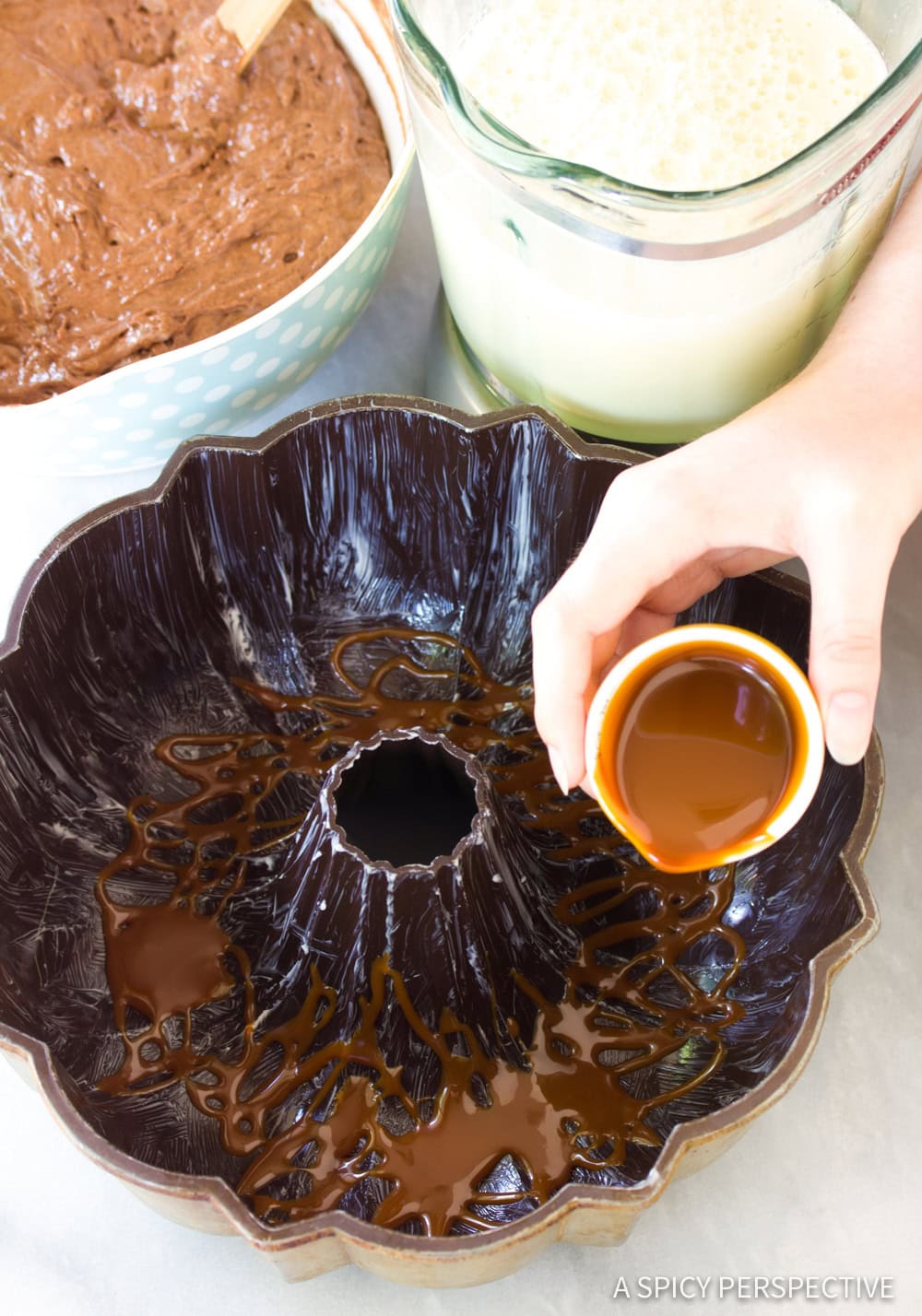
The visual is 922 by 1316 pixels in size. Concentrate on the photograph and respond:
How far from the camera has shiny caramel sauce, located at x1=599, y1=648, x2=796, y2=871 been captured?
51cm

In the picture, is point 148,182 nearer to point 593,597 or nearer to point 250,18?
point 250,18

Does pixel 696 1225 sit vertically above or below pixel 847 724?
below

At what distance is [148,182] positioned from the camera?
2.31 feet

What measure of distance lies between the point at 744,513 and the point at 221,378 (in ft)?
0.94

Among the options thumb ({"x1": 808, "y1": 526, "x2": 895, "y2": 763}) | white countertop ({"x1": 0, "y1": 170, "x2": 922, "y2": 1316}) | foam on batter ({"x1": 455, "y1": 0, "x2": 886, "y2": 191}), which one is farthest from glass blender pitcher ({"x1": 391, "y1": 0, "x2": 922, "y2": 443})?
white countertop ({"x1": 0, "y1": 170, "x2": 922, "y2": 1316})

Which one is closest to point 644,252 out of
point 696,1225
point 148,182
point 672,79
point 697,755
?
point 672,79

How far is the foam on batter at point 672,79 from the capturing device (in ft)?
1.82

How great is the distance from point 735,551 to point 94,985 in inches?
14.8

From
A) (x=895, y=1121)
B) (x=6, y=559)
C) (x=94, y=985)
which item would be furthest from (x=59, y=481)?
(x=895, y=1121)

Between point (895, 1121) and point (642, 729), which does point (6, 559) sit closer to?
point (642, 729)

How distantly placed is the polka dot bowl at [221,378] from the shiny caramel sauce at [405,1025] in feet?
0.56

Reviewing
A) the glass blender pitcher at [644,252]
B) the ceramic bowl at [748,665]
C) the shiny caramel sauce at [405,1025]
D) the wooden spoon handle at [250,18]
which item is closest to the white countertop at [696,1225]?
the shiny caramel sauce at [405,1025]

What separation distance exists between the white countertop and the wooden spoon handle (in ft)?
1.97

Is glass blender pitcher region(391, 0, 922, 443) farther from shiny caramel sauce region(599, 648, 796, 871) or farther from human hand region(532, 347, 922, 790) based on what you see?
shiny caramel sauce region(599, 648, 796, 871)
